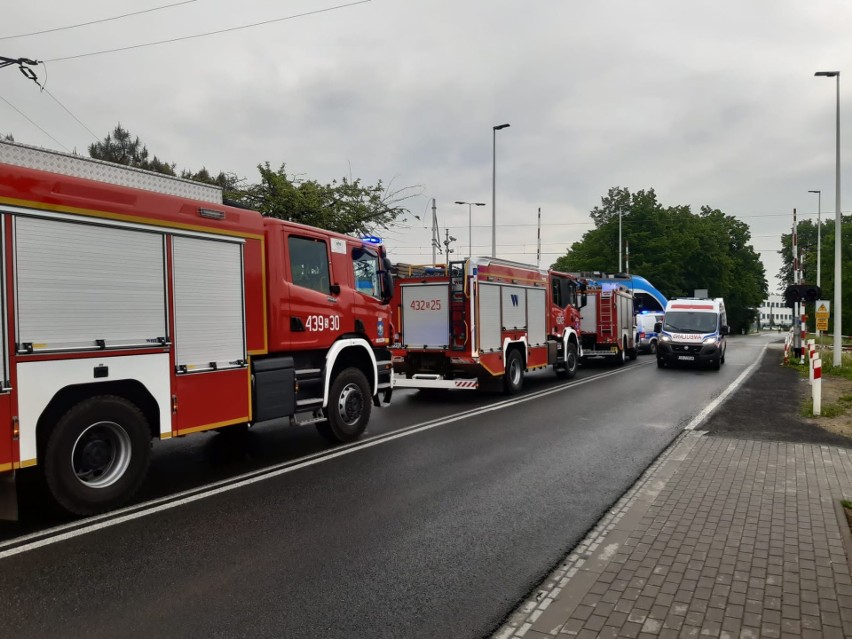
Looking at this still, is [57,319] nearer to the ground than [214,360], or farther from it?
farther from it

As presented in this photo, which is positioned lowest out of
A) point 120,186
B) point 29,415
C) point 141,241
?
point 29,415

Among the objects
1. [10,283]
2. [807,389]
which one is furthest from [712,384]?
[10,283]

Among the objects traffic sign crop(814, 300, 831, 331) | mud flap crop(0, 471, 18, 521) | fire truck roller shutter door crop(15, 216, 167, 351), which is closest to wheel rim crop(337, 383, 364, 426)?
fire truck roller shutter door crop(15, 216, 167, 351)

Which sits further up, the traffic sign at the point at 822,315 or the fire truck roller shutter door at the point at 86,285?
the fire truck roller shutter door at the point at 86,285

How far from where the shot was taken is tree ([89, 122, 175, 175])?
1832 inches

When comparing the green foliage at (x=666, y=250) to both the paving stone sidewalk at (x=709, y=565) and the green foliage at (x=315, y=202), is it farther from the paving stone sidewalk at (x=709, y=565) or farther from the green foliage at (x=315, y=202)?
the paving stone sidewalk at (x=709, y=565)

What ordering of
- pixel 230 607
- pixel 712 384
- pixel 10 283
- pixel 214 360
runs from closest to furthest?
1. pixel 230 607
2. pixel 10 283
3. pixel 214 360
4. pixel 712 384

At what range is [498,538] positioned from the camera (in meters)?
5.04

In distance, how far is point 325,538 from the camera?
501 cm

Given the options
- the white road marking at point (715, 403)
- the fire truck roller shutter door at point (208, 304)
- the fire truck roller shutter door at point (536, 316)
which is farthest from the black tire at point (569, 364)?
the fire truck roller shutter door at point (208, 304)

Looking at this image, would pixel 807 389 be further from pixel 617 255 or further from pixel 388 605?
pixel 617 255

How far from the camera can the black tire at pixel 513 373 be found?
13.7 meters

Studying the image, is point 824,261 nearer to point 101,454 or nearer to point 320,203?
point 320,203

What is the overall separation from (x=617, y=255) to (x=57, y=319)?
56.8m
